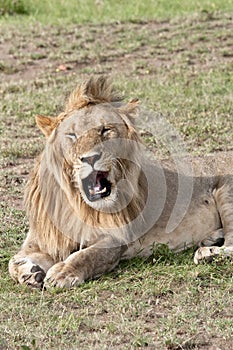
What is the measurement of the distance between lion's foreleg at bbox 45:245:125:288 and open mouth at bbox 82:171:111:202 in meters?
0.28

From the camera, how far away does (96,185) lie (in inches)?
180

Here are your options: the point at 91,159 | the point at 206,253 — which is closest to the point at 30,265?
the point at 91,159

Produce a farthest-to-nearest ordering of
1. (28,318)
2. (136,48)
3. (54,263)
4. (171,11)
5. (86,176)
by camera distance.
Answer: (171,11)
(136,48)
(54,263)
(86,176)
(28,318)

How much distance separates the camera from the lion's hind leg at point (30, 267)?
4652mm

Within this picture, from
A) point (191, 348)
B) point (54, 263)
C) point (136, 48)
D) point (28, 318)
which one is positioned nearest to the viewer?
point (191, 348)

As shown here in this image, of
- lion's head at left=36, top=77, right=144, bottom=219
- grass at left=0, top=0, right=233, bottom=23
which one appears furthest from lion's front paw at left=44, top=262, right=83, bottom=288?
grass at left=0, top=0, right=233, bottom=23

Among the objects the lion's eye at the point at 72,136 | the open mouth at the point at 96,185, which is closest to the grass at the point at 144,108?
the open mouth at the point at 96,185

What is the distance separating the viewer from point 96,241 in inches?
189

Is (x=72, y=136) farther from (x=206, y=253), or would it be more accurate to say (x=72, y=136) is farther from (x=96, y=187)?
(x=206, y=253)

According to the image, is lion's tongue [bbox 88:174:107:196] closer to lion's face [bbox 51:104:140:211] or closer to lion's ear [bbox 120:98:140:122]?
lion's face [bbox 51:104:140:211]

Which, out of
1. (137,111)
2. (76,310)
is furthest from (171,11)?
(76,310)

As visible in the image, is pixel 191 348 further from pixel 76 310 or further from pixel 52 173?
pixel 52 173

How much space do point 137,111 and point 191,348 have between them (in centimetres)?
134

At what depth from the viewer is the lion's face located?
4.53 meters
